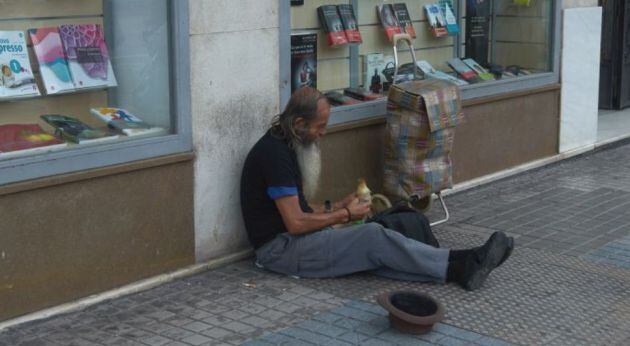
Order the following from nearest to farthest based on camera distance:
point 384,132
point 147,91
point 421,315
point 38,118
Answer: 1. point 421,315
2. point 38,118
3. point 147,91
4. point 384,132

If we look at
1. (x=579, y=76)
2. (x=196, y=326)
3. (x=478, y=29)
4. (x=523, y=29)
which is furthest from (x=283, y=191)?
(x=579, y=76)

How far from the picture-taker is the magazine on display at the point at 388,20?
7566mm

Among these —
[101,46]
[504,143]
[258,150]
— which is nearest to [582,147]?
[504,143]

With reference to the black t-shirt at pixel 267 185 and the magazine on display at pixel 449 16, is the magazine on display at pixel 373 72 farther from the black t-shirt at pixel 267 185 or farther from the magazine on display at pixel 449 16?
the black t-shirt at pixel 267 185

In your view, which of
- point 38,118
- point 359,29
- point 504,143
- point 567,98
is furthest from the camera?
point 567,98

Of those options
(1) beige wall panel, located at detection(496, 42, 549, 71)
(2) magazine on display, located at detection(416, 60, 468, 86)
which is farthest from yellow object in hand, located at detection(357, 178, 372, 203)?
(1) beige wall panel, located at detection(496, 42, 549, 71)

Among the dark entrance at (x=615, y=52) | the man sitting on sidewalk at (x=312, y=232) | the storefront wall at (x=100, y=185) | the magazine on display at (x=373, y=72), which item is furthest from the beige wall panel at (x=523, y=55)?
the storefront wall at (x=100, y=185)

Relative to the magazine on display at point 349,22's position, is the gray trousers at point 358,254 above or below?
below

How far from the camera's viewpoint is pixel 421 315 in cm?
474

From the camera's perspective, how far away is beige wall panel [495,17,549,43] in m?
8.91

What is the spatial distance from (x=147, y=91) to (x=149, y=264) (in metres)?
1.00

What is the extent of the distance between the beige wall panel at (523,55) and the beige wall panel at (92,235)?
4207 mm

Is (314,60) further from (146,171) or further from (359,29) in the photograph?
(146,171)

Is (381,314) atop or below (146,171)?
below
